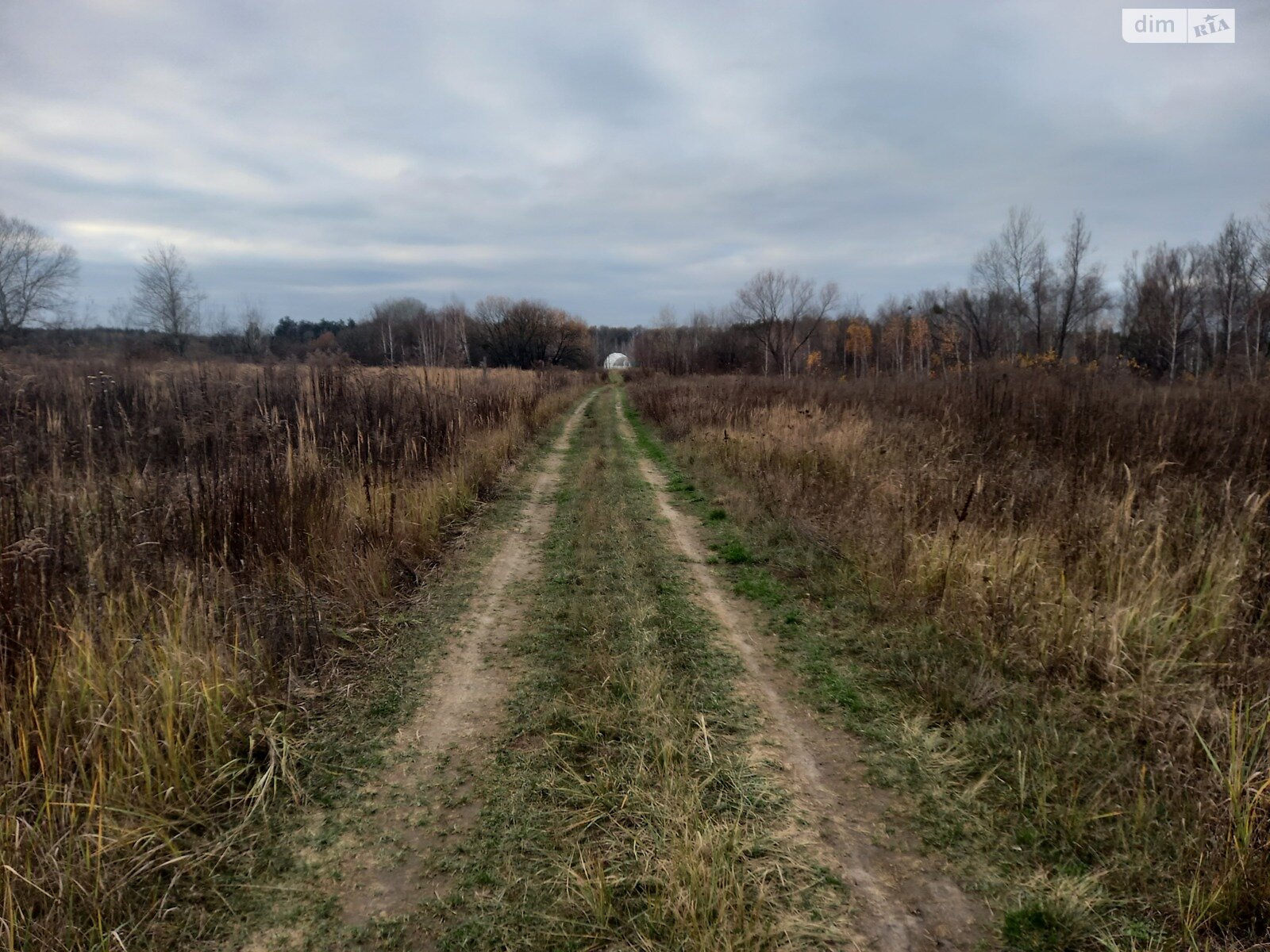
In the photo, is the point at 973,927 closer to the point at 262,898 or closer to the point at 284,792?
the point at 262,898

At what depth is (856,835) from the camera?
267cm

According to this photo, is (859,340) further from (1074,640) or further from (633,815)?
(633,815)

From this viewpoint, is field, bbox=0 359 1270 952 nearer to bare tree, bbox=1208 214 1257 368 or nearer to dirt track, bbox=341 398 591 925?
dirt track, bbox=341 398 591 925

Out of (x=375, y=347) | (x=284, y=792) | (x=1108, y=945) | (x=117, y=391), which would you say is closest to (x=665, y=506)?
(x=284, y=792)

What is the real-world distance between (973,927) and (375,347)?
1869 inches

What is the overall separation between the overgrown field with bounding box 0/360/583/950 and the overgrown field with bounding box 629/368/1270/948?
3.21 m

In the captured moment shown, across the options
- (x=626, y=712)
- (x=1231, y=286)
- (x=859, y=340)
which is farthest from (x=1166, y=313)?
(x=626, y=712)

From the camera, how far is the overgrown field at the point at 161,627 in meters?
2.39

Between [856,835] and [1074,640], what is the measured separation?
84.7 inches

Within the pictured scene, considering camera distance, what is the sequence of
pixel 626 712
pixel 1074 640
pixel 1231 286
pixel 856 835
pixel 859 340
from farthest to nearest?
pixel 859 340 → pixel 1231 286 → pixel 1074 640 → pixel 626 712 → pixel 856 835

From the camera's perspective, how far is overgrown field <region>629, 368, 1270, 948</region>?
7.77 feet

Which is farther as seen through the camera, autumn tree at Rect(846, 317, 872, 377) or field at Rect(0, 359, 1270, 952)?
autumn tree at Rect(846, 317, 872, 377)

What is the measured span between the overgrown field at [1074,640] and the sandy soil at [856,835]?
20 cm

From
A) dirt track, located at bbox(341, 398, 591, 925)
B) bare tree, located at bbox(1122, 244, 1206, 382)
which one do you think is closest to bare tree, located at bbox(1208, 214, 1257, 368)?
bare tree, located at bbox(1122, 244, 1206, 382)
